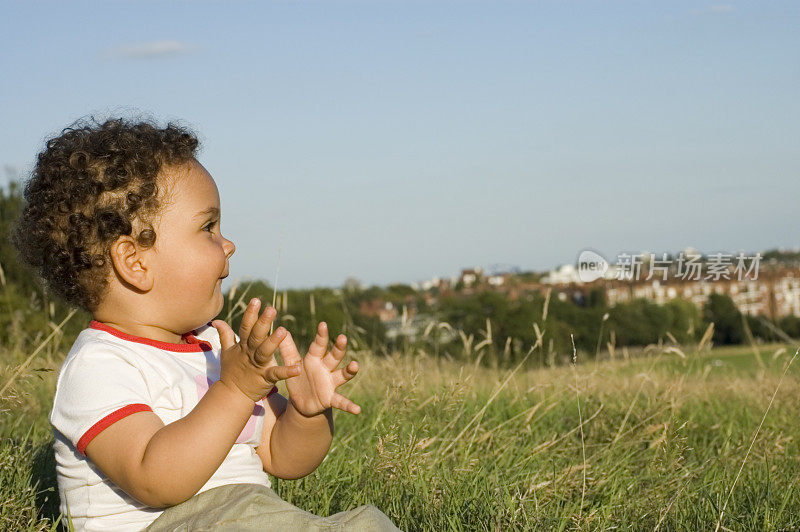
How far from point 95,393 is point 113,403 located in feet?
0.19

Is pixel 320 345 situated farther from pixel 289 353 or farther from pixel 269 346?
pixel 269 346

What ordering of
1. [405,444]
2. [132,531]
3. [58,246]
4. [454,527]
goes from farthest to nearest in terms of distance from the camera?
[405,444] < [454,527] < [58,246] < [132,531]

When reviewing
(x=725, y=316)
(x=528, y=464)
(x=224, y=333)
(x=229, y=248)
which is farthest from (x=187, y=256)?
(x=725, y=316)

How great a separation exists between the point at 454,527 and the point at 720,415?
283cm

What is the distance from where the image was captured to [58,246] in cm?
213

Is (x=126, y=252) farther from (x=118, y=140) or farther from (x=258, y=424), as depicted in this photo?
(x=258, y=424)

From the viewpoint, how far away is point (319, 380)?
6.74ft

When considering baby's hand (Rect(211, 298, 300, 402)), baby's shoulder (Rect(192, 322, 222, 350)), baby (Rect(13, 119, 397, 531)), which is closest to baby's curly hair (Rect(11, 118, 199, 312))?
baby (Rect(13, 119, 397, 531))

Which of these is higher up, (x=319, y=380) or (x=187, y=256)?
(x=187, y=256)

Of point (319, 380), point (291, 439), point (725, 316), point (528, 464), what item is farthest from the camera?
point (725, 316)

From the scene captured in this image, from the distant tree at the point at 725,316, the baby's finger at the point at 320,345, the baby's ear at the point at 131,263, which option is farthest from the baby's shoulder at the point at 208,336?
the distant tree at the point at 725,316

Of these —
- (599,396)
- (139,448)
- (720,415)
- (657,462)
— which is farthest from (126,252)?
(720,415)

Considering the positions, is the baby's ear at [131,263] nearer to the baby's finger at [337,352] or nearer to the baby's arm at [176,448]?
the baby's arm at [176,448]

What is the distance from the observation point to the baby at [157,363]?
5.92 feet
